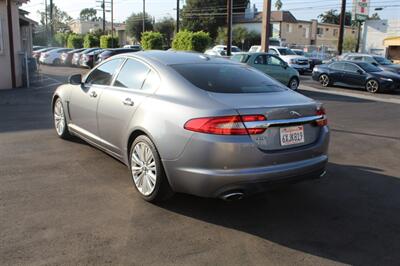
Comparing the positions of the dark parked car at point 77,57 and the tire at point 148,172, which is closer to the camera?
the tire at point 148,172

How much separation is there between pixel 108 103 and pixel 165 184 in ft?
5.07

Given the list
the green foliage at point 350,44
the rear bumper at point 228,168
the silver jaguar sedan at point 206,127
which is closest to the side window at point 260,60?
the silver jaguar sedan at point 206,127

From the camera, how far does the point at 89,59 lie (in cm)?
2900

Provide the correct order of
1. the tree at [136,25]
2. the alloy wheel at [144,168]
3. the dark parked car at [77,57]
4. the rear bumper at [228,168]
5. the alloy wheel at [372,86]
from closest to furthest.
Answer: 1. the rear bumper at [228,168]
2. the alloy wheel at [144,168]
3. the alloy wheel at [372,86]
4. the dark parked car at [77,57]
5. the tree at [136,25]

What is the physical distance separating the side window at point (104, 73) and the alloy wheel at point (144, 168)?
1379 mm

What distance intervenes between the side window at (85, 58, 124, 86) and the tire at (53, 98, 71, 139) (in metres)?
1.10

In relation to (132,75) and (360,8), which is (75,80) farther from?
(360,8)

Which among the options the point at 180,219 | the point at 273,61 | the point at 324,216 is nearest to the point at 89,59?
the point at 273,61

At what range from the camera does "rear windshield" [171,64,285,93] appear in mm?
4539

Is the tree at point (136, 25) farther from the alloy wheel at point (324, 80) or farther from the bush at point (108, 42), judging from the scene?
the alloy wheel at point (324, 80)

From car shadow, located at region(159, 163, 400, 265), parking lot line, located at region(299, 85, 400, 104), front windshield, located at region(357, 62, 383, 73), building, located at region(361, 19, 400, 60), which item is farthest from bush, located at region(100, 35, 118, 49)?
car shadow, located at region(159, 163, 400, 265)

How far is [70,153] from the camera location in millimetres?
6457

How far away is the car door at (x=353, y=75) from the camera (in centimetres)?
1922

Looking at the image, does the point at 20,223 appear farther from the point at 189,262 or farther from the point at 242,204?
the point at 242,204
